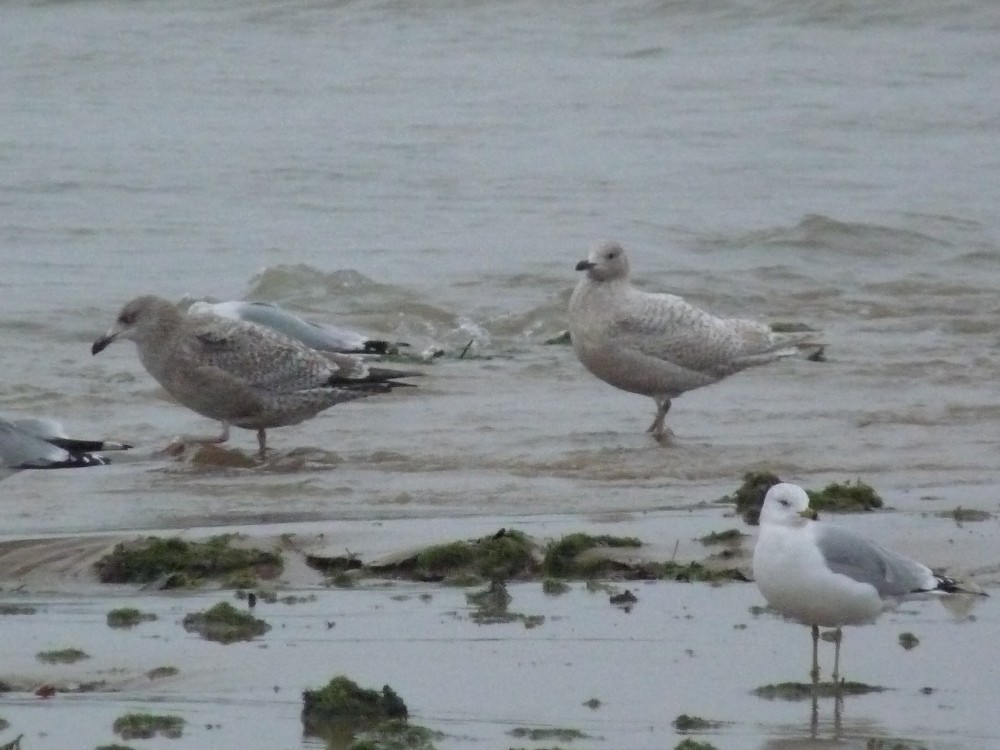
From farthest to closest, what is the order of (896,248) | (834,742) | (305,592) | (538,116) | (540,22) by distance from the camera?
(540,22)
(538,116)
(896,248)
(305,592)
(834,742)

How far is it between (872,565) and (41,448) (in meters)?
3.20

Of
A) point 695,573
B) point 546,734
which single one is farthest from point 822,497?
point 546,734

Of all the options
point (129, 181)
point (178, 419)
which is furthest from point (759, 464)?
point (129, 181)

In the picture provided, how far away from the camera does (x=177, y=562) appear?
19.1 ft

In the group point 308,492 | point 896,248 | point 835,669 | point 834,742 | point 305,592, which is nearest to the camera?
point 834,742

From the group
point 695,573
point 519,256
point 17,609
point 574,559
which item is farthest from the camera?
point 519,256

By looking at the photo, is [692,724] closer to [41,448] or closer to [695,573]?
[695,573]

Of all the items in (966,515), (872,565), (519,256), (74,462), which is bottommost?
(519,256)

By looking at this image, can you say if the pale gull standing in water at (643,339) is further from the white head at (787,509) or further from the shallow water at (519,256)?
the white head at (787,509)

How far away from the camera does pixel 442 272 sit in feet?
45.1

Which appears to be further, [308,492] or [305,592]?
[308,492]

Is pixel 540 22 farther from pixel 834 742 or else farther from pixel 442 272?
pixel 834 742

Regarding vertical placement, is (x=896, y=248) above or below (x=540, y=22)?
below

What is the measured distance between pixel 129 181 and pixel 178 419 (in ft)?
24.9
